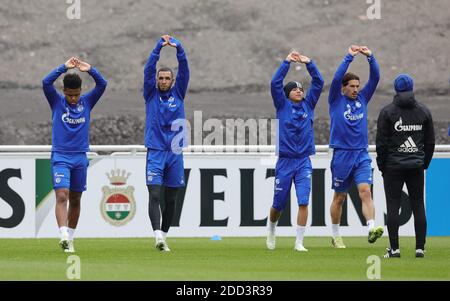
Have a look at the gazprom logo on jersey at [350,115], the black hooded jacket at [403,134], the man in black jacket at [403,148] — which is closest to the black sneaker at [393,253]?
the man in black jacket at [403,148]

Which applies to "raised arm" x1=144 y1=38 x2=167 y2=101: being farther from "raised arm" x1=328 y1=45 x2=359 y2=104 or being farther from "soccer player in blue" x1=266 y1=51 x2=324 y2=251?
"raised arm" x1=328 y1=45 x2=359 y2=104

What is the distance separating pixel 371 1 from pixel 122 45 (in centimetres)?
785

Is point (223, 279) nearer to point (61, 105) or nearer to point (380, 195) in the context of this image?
point (61, 105)

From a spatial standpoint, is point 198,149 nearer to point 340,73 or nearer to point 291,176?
point 291,176

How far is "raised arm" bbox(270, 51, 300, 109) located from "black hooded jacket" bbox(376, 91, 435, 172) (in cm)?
174

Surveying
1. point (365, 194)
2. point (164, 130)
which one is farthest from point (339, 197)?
point (164, 130)

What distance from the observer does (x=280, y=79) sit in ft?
54.9

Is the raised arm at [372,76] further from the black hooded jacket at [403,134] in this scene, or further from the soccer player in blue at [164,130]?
the soccer player in blue at [164,130]

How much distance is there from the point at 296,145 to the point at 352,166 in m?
0.95

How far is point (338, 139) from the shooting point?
693 inches

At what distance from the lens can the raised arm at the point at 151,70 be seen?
54.4 feet

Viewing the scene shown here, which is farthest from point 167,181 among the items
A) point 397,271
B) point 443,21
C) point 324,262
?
point 443,21

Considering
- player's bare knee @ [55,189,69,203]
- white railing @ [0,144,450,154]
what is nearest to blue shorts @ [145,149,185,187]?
player's bare knee @ [55,189,69,203]

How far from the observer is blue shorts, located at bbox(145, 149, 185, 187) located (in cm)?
1689
